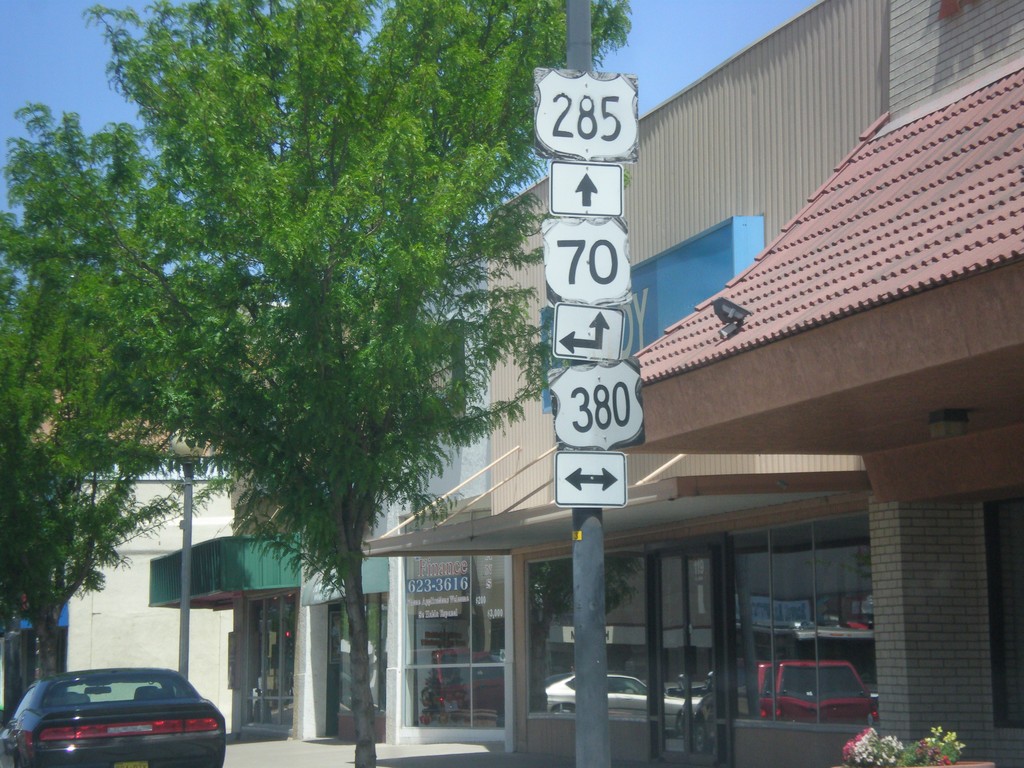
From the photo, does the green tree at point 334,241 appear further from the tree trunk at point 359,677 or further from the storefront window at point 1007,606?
the storefront window at point 1007,606

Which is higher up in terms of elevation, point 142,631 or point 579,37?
point 579,37

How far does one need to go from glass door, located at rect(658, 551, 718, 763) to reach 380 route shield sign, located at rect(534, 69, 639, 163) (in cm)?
876

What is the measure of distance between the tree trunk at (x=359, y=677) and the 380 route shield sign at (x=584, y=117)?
18.3 ft

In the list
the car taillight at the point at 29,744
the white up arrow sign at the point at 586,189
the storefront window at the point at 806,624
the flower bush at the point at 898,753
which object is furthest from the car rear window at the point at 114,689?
the white up arrow sign at the point at 586,189

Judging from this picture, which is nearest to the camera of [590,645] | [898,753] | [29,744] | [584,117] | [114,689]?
[590,645]

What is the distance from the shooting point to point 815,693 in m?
13.3

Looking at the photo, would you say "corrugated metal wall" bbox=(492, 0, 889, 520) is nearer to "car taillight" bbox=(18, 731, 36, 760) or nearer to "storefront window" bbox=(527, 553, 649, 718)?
"storefront window" bbox=(527, 553, 649, 718)

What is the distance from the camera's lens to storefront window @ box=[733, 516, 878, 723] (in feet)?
42.0

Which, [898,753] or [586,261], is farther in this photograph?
[898,753]

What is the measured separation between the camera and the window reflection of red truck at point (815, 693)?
12.8m

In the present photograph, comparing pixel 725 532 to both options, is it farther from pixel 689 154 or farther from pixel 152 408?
pixel 152 408

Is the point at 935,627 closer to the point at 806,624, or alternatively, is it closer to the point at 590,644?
the point at 806,624

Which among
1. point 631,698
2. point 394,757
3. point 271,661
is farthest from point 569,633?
point 271,661

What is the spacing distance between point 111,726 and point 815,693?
22.3 feet
